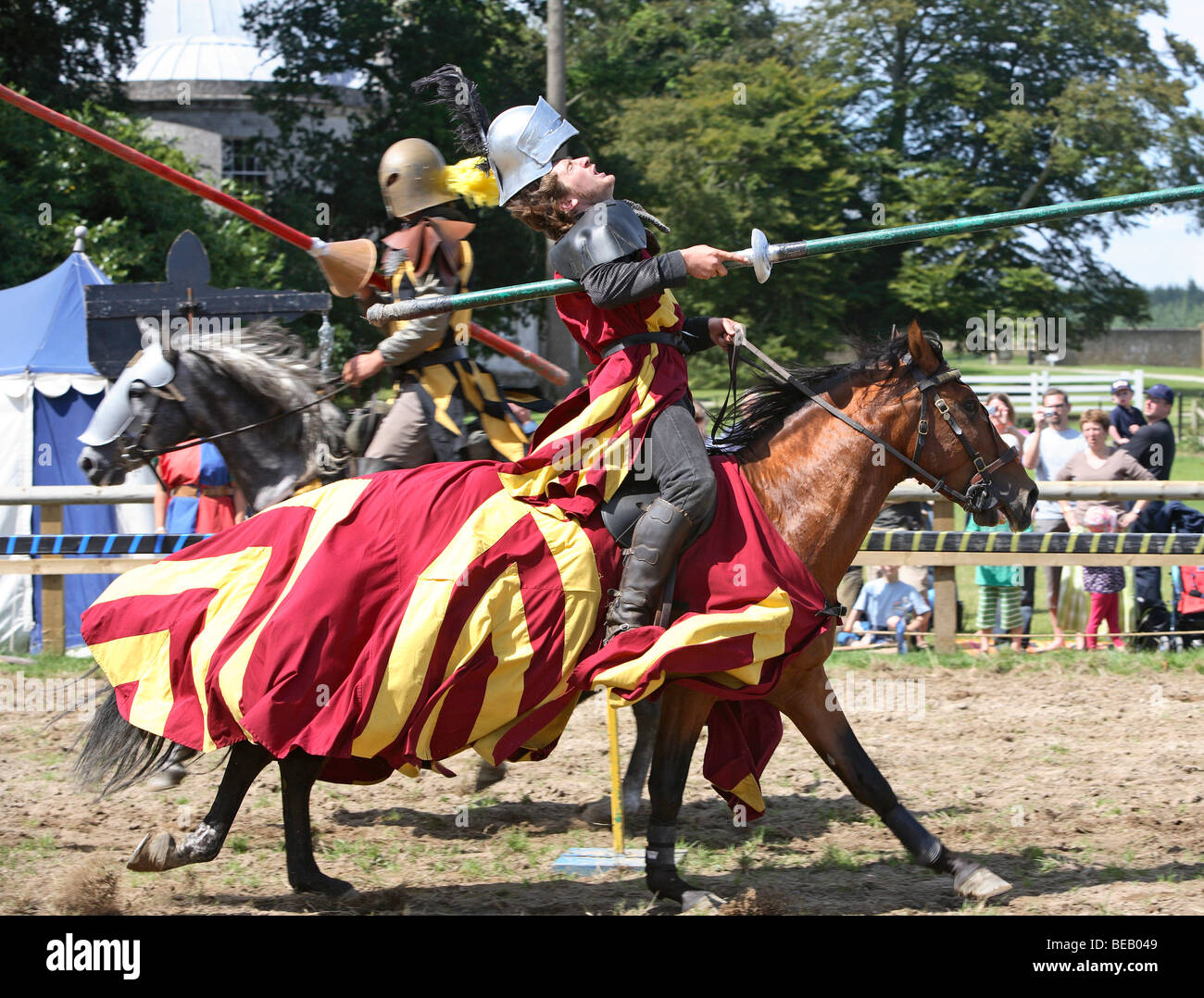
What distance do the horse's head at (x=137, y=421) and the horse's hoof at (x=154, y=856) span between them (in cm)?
218

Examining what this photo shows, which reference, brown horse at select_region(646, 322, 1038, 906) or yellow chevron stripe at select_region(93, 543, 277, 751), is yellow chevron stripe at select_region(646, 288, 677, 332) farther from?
yellow chevron stripe at select_region(93, 543, 277, 751)

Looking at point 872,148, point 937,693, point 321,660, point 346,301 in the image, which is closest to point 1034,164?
point 872,148

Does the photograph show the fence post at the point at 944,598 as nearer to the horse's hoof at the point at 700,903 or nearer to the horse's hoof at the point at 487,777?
the horse's hoof at the point at 487,777

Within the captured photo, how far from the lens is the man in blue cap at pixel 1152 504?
8.31 m

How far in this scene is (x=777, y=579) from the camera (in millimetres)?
3949

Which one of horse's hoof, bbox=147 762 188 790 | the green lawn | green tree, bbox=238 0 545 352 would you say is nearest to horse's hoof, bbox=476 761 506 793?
horse's hoof, bbox=147 762 188 790

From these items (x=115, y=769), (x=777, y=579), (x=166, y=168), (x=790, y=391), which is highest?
(x=166, y=168)

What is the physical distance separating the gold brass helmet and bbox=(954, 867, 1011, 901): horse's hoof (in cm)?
337

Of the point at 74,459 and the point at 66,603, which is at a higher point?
the point at 74,459

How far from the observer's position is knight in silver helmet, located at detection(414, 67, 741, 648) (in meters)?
3.86

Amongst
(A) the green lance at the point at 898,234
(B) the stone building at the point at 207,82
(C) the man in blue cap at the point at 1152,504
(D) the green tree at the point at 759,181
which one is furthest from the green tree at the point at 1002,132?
(A) the green lance at the point at 898,234

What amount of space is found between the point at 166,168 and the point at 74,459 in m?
4.07

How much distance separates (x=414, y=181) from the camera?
5395 mm
